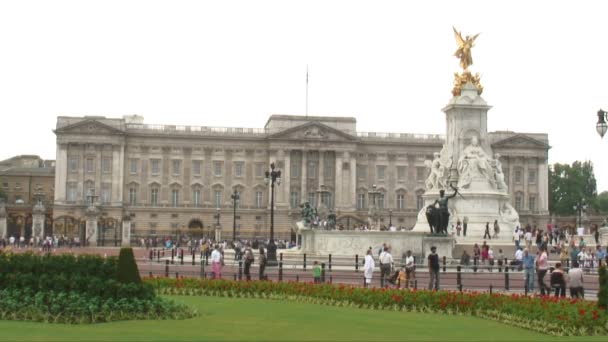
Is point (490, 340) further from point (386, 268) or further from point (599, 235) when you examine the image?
point (599, 235)

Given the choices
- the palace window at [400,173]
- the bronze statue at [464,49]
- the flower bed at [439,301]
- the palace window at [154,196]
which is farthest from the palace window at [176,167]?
the flower bed at [439,301]

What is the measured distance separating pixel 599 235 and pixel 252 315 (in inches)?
1669

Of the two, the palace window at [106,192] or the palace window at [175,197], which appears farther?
the palace window at [175,197]

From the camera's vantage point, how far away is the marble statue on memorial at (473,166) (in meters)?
52.0

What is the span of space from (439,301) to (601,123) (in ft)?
24.5

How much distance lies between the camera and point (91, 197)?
100 meters


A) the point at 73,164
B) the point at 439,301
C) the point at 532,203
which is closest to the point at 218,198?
the point at 73,164

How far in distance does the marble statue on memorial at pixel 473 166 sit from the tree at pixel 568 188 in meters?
87.2

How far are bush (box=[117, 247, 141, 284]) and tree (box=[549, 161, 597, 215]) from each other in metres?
124

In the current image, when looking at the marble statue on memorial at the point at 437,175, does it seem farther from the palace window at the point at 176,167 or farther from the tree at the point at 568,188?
the tree at the point at 568,188

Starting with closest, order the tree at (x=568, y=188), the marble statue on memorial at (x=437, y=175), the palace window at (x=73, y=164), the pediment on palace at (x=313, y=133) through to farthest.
Answer: the marble statue on memorial at (x=437, y=175), the palace window at (x=73, y=164), the pediment on palace at (x=313, y=133), the tree at (x=568, y=188)

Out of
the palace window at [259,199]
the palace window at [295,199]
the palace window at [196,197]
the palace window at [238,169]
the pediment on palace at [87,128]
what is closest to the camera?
the pediment on palace at [87,128]

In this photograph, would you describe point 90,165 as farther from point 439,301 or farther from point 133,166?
point 439,301

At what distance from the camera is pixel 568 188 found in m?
140
